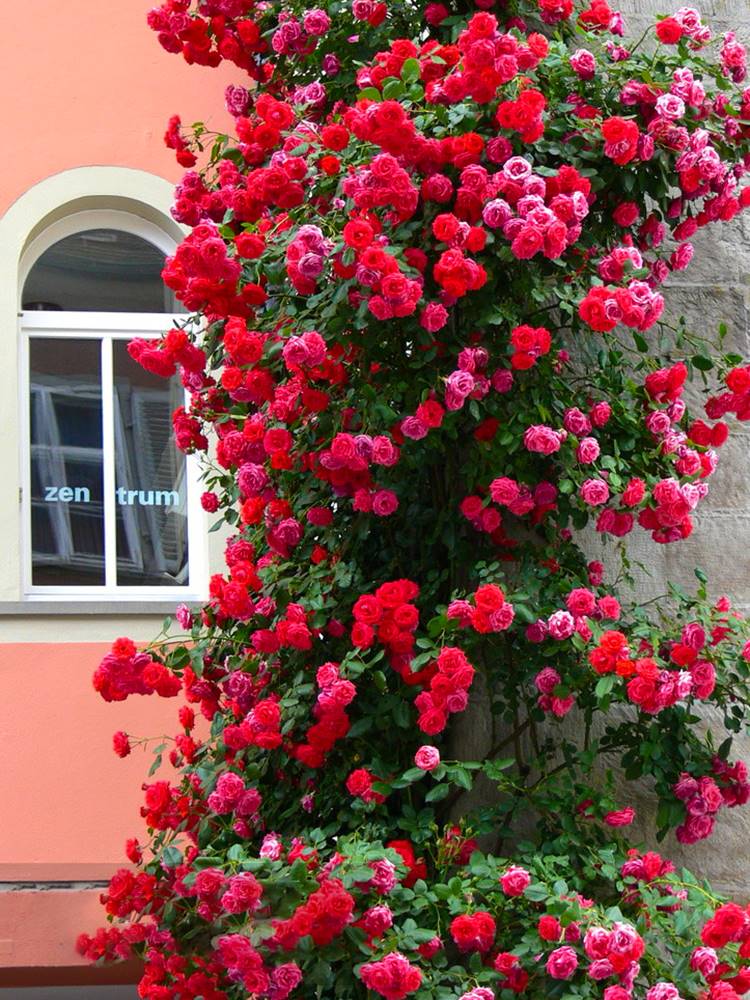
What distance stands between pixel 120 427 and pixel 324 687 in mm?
3696

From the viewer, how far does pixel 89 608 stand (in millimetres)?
6242

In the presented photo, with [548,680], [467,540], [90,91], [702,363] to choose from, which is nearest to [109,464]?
[90,91]

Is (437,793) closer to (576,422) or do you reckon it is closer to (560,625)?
(560,625)

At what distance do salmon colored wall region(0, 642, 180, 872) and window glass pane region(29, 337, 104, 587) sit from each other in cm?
46

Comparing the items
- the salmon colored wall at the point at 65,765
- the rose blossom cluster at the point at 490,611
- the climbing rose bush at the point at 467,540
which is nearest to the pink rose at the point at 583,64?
the climbing rose bush at the point at 467,540

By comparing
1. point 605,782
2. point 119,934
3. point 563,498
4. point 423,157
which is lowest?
point 119,934

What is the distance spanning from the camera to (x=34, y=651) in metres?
6.21

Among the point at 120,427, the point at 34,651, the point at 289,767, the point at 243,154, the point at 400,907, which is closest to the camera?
the point at 400,907

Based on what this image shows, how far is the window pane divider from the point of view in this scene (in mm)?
6609

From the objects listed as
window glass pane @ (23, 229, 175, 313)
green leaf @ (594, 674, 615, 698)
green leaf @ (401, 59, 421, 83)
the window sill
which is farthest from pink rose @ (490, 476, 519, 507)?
window glass pane @ (23, 229, 175, 313)

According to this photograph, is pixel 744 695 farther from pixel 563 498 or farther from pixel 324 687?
pixel 324 687

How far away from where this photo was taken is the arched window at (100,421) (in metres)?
6.60

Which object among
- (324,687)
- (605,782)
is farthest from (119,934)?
(605,782)

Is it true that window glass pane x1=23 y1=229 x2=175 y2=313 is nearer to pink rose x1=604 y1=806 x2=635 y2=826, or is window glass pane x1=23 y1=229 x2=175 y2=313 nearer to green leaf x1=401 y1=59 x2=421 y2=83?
green leaf x1=401 y1=59 x2=421 y2=83
